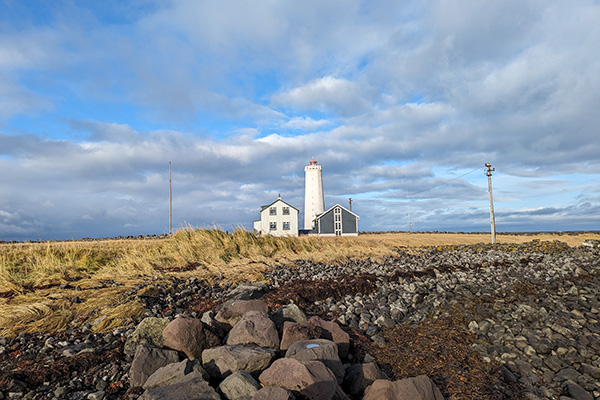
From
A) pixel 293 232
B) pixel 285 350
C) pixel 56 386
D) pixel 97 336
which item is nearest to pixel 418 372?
pixel 285 350

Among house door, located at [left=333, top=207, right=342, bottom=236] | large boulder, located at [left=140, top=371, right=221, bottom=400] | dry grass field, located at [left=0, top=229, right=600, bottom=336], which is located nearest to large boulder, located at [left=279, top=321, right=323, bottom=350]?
large boulder, located at [left=140, top=371, right=221, bottom=400]

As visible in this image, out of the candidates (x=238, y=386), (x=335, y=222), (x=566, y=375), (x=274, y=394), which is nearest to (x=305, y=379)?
(x=274, y=394)

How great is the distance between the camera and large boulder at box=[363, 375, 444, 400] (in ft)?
12.1

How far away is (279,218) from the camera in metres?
40.2

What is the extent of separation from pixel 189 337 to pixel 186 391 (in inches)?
52.9

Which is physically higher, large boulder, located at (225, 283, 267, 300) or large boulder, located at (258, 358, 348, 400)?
large boulder, located at (225, 283, 267, 300)

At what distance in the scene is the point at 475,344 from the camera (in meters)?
5.38

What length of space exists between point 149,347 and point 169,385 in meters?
1.10

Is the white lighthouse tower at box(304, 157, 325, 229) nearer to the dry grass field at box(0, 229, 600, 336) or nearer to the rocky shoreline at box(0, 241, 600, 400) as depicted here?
the dry grass field at box(0, 229, 600, 336)

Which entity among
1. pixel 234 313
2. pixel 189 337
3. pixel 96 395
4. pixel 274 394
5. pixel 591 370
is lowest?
pixel 591 370

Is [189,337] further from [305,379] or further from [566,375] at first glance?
[566,375]

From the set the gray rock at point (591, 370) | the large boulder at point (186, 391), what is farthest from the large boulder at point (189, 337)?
the gray rock at point (591, 370)

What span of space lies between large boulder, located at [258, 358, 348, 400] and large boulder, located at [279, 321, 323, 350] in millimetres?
867

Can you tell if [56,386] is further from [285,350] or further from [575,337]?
[575,337]
